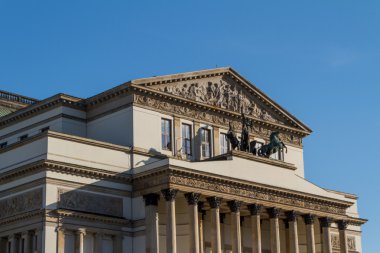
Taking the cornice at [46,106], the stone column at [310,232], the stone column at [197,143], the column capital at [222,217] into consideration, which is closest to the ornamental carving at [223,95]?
the stone column at [197,143]

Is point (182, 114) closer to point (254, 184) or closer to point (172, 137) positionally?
point (172, 137)

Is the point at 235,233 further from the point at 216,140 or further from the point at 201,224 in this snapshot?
the point at 216,140

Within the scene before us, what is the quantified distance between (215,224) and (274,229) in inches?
237

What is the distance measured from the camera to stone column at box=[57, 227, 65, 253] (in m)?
49.5

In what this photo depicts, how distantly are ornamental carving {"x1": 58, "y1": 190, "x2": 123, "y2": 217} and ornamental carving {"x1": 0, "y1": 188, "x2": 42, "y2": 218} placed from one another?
1366 millimetres

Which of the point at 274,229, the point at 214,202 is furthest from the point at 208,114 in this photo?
the point at 274,229

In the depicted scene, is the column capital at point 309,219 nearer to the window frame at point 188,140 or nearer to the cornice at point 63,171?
the window frame at point 188,140

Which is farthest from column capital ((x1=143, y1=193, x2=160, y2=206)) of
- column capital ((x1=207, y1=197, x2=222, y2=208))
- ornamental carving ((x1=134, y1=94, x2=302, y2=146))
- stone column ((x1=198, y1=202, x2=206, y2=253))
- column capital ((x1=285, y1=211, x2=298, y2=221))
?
column capital ((x1=285, y1=211, x2=298, y2=221))

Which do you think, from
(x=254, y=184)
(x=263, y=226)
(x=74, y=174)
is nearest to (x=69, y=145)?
(x=74, y=174)

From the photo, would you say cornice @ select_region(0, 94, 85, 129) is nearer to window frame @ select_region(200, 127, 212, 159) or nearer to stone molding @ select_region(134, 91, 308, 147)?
stone molding @ select_region(134, 91, 308, 147)

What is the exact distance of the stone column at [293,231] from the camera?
58.7 m

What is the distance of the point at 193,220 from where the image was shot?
51812 millimetres

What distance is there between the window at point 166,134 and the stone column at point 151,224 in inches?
251

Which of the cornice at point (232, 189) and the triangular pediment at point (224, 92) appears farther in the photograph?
the triangular pediment at point (224, 92)
